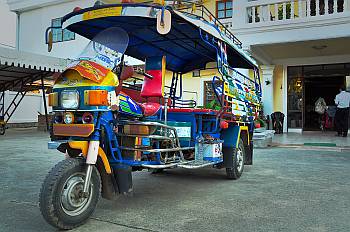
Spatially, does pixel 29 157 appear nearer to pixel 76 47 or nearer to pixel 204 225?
pixel 204 225

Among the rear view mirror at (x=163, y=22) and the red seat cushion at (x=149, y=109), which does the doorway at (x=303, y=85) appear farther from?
the rear view mirror at (x=163, y=22)

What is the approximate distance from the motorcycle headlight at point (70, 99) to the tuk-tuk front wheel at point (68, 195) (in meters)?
0.54

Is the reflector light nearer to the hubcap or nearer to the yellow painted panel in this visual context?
the hubcap

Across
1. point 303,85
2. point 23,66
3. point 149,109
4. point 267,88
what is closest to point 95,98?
point 149,109

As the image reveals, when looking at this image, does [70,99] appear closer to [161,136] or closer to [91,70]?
[91,70]

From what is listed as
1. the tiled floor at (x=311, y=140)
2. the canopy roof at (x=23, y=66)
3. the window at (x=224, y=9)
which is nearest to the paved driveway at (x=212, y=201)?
the tiled floor at (x=311, y=140)

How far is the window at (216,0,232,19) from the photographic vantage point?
1562 centimetres

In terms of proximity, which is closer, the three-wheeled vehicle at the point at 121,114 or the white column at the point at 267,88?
the three-wheeled vehicle at the point at 121,114

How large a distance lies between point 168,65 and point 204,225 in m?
3.75

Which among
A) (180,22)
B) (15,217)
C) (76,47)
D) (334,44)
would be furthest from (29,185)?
(76,47)

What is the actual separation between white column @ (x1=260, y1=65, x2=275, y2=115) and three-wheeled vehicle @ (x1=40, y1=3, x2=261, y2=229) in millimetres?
8644

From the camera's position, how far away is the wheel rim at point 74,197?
307 centimetres

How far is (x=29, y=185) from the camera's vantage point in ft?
16.3

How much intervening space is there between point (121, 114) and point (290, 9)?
29.9ft
